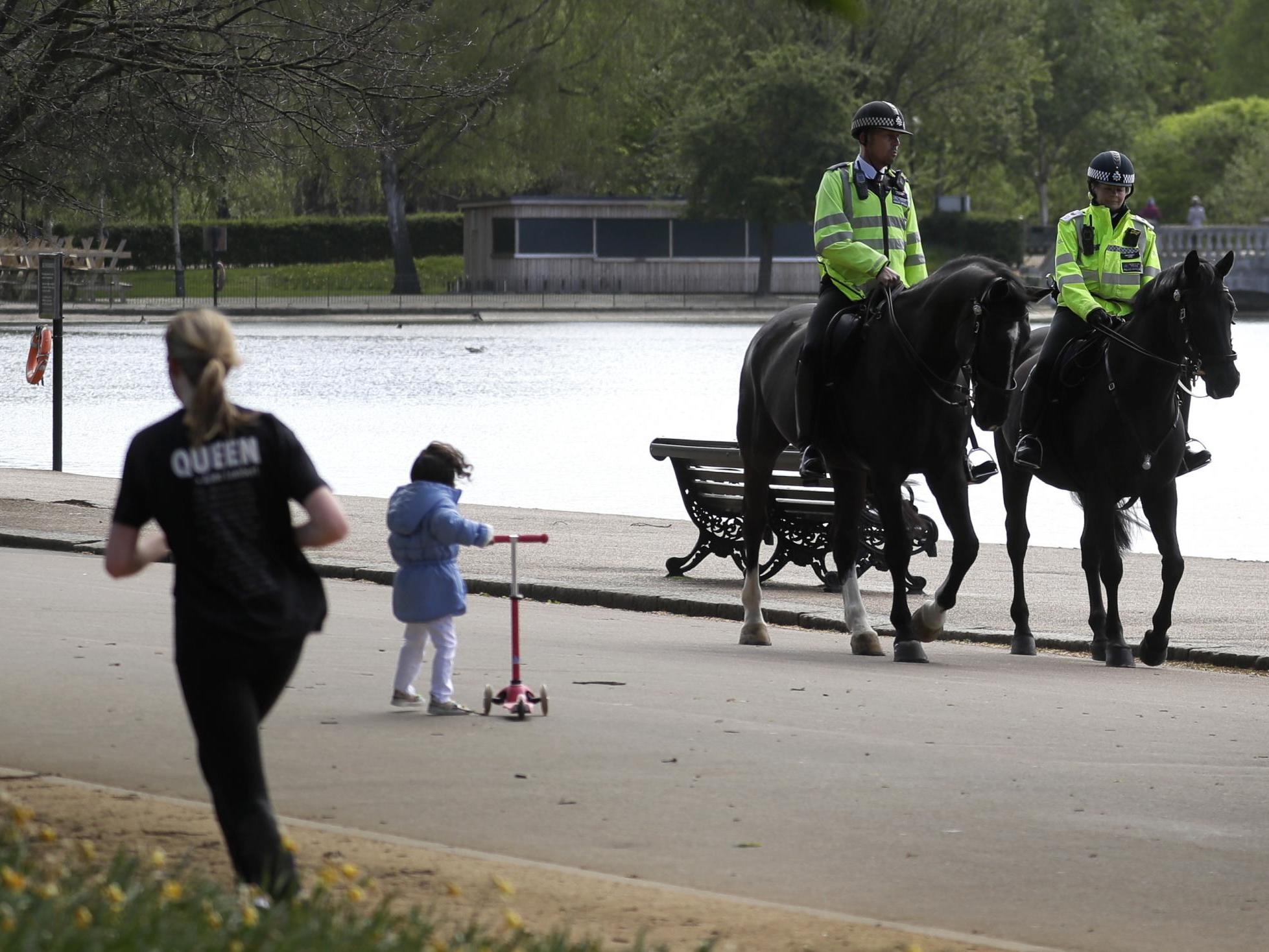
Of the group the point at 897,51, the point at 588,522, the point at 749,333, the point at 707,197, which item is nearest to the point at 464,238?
the point at 707,197

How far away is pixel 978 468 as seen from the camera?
1235 cm

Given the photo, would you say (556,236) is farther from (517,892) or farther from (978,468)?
(517,892)

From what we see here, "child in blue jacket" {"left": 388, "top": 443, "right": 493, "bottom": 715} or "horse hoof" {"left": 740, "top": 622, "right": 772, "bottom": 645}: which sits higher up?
"child in blue jacket" {"left": 388, "top": 443, "right": 493, "bottom": 715}

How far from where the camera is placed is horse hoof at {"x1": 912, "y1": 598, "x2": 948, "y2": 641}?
1176 centimetres

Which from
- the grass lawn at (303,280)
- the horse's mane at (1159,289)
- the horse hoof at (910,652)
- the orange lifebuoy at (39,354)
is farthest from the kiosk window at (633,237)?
the horse hoof at (910,652)

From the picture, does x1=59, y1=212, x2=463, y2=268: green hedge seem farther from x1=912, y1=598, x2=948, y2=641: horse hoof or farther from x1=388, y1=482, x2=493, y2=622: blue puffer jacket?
x1=388, y1=482, x2=493, y2=622: blue puffer jacket

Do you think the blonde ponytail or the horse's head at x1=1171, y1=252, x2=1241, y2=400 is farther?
Answer: the horse's head at x1=1171, y1=252, x2=1241, y2=400

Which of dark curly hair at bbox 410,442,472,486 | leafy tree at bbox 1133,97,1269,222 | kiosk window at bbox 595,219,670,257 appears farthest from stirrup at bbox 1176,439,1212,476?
leafy tree at bbox 1133,97,1269,222

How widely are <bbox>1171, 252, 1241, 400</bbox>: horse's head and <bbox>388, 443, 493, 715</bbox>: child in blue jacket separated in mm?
4887

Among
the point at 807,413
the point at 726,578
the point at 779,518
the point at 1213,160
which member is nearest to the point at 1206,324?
the point at 807,413

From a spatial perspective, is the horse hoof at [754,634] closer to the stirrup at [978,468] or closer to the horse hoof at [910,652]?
the horse hoof at [910,652]

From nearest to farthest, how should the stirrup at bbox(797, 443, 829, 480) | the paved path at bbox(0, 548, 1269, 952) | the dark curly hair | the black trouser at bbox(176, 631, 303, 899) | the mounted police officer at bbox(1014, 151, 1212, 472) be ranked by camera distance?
the black trouser at bbox(176, 631, 303, 899) < the paved path at bbox(0, 548, 1269, 952) < the dark curly hair < the stirrup at bbox(797, 443, 829, 480) < the mounted police officer at bbox(1014, 151, 1212, 472)

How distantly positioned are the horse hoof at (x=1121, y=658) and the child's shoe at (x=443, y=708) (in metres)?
4.50

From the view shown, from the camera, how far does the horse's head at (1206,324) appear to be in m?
11.8
